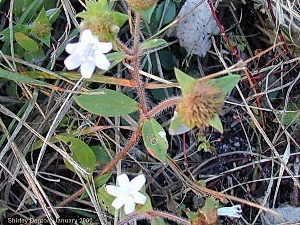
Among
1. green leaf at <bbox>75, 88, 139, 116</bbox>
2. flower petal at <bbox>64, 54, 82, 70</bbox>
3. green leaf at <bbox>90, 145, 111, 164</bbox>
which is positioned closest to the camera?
flower petal at <bbox>64, 54, 82, 70</bbox>

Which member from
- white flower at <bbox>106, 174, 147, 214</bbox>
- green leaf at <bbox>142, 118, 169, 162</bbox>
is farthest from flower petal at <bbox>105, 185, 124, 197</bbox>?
green leaf at <bbox>142, 118, 169, 162</bbox>

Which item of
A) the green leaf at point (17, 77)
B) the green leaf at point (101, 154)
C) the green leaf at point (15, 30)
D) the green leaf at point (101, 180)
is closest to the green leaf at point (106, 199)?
the green leaf at point (101, 180)

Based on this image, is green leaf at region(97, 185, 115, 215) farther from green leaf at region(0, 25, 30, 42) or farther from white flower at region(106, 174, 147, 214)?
green leaf at region(0, 25, 30, 42)

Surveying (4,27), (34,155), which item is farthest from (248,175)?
(4,27)

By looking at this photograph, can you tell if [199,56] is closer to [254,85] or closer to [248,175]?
[254,85]

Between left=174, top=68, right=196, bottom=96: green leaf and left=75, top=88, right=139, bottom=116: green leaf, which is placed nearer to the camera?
left=174, top=68, right=196, bottom=96: green leaf

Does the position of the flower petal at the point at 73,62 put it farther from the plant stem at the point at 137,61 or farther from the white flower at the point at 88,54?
the plant stem at the point at 137,61

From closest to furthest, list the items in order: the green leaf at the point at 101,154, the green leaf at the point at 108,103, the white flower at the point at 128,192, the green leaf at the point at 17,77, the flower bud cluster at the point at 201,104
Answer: the flower bud cluster at the point at 201,104 < the white flower at the point at 128,192 < the green leaf at the point at 108,103 < the green leaf at the point at 17,77 < the green leaf at the point at 101,154
